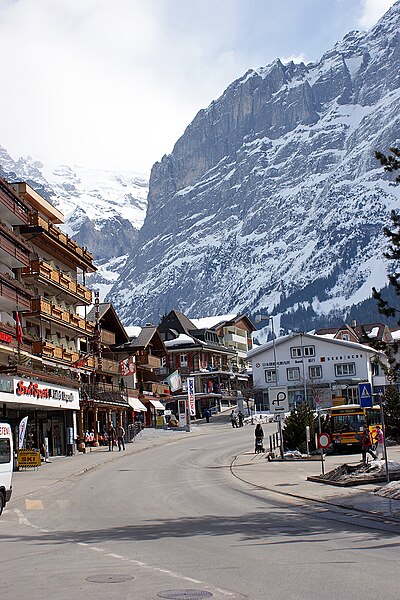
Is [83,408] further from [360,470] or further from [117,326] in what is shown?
[360,470]

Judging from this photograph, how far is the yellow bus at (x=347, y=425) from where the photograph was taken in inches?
1671

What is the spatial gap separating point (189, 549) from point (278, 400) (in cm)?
2364

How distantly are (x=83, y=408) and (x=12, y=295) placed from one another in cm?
1440

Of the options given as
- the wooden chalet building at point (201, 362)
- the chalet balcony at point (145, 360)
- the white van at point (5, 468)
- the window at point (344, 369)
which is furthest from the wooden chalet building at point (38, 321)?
the window at point (344, 369)

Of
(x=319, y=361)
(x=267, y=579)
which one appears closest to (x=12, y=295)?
(x=267, y=579)

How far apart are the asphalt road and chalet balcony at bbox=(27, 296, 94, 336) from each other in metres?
27.3

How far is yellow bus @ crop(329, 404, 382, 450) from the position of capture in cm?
4244

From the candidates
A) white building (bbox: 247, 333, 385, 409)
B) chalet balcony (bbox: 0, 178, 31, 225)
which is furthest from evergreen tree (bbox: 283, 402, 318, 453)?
white building (bbox: 247, 333, 385, 409)

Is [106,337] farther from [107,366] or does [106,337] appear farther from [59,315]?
[59,315]

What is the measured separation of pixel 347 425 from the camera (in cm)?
4281

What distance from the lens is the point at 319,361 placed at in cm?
10244

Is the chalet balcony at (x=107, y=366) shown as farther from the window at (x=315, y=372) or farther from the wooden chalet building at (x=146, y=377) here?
the window at (x=315, y=372)

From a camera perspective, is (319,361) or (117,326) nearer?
(117,326)

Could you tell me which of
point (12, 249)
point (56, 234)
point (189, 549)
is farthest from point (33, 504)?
point (56, 234)
